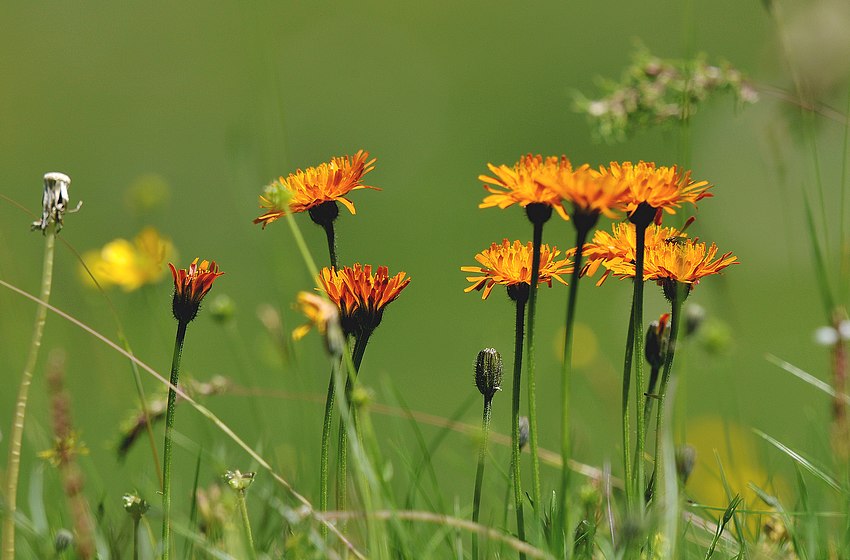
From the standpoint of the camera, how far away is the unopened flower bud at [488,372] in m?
1.06

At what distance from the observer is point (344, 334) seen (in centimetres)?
98

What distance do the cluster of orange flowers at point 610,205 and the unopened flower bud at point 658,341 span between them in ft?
0.23

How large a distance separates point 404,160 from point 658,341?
466 cm

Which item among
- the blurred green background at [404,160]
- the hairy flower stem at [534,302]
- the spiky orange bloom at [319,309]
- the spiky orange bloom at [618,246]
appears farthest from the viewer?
the blurred green background at [404,160]

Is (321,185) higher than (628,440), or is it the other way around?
(321,185)

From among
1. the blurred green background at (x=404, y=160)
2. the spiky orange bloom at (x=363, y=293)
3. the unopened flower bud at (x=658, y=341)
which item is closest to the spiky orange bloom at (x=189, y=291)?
the spiky orange bloom at (x=363, y=293)

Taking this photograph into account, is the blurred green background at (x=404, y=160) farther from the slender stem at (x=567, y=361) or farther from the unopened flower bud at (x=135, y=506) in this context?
the slender stem at (x=567, y=361)

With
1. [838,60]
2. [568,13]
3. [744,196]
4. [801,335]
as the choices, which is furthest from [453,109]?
[838,60]

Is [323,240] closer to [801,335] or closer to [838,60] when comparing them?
[801,335]

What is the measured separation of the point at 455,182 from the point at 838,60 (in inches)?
137

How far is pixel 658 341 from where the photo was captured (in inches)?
44.1

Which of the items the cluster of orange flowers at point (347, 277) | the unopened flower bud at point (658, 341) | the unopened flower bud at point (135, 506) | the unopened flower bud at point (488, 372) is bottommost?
the unopened flower bud at point (135, 506)

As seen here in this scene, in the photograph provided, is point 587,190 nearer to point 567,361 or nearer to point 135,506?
point 567,361

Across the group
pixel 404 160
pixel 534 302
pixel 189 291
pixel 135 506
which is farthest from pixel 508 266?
pixel 404 160
